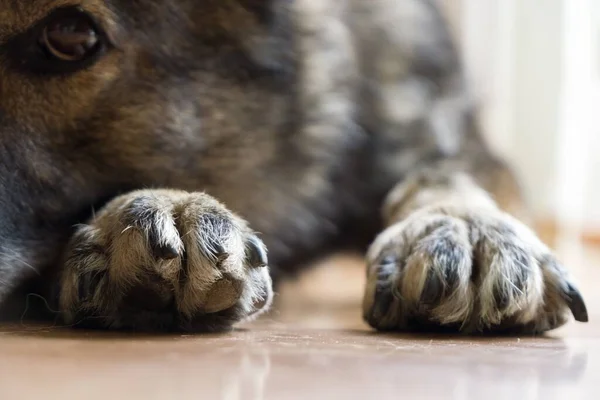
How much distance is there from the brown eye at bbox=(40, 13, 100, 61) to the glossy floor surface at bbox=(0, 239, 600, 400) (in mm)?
427

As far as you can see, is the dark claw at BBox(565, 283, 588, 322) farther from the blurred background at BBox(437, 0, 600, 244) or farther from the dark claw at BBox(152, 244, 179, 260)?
the blurred background at BBox(437, 0, 600, 244)

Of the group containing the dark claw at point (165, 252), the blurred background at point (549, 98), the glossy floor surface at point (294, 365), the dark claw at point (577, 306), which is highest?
the blurred background at point (549, 98)

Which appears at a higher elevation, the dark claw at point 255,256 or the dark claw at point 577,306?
the dark claw at point 255,256

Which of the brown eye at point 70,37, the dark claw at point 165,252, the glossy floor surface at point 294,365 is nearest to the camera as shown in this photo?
the glossy floor surface at point 294,365

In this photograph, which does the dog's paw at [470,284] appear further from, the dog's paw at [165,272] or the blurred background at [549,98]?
the blurred background at [549,98]

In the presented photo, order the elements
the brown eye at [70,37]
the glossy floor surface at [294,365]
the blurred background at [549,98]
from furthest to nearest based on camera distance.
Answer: the blurred background at [549,98] → the brown eye at [70,37] → the glossy floor surface at [294,365]

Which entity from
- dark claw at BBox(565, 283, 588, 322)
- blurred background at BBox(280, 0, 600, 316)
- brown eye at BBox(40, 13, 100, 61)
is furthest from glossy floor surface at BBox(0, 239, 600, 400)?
blurred background at BBox(280, 0, 600, 316)

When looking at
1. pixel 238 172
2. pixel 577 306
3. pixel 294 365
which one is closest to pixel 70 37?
pixel 238 172

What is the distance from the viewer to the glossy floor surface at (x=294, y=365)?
2.38 feet

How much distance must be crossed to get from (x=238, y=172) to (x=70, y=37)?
39 cm

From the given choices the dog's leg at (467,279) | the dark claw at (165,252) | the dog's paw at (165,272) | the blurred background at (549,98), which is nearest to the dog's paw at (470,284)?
the dog's leg at (467,279)

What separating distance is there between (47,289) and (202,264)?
31cm

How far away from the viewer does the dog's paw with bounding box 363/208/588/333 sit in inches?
41.4

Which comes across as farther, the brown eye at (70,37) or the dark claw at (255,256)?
the brown eye at (70,37)
